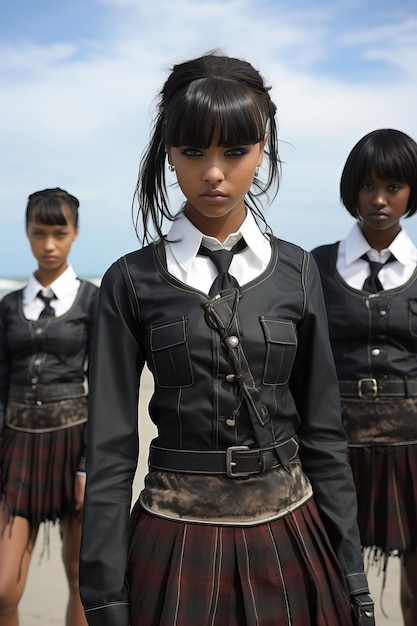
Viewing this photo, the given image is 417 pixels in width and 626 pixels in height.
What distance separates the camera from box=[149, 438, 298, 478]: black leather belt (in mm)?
1972

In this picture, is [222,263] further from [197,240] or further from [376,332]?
[376,332]

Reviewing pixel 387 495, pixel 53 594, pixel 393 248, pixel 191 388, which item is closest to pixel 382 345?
pixel 393 248

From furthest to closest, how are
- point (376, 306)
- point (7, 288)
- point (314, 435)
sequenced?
point (7, 288)
point (376, 306)
point (314, 435)

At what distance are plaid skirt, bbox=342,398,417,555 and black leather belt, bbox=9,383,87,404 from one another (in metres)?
1.35

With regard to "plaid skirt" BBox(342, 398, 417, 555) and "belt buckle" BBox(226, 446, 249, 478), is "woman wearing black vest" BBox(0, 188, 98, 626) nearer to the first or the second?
"plaid skirt" BBox(342, 398, 417, 555)

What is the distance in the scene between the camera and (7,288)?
29.8 meters

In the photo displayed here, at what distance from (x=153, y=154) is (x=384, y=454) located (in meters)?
1.88

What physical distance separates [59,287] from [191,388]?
8.20ft

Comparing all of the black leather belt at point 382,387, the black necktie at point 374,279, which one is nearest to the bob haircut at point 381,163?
the black necktie at point 374,279

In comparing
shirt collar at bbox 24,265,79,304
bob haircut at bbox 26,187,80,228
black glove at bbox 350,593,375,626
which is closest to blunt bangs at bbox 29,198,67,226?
bob haircut at bbox 26,187,80,228

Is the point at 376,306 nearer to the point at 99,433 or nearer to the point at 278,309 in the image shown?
the point at 278,309

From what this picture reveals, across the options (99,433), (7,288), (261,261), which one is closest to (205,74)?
(261,261)

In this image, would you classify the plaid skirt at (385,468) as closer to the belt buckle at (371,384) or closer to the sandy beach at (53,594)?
the belt buckle at (371,384)

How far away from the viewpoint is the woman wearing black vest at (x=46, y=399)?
4.17 meters
